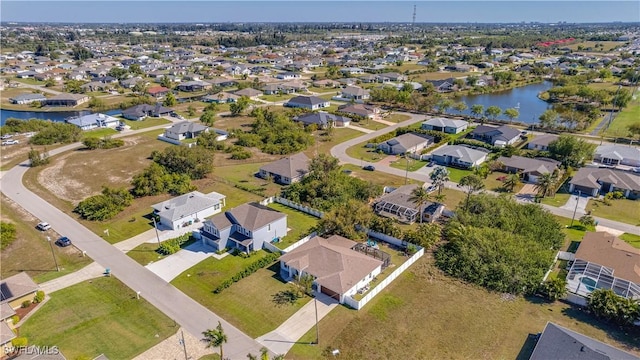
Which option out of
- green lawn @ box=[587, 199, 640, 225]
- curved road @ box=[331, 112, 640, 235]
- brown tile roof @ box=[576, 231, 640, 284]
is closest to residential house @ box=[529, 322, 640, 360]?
brown tile roof @ box=[576, 231, 640, 284]

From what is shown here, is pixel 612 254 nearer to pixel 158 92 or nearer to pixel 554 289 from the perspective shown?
pixel 554 289

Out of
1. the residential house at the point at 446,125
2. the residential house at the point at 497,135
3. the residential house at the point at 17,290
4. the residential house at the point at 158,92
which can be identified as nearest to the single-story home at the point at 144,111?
the residential house at the point at 158,92

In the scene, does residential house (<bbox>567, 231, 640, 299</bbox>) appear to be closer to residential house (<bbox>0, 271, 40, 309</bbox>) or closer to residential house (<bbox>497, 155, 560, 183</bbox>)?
residential house (<bbox>497, 155, 560, 183</bbox>)

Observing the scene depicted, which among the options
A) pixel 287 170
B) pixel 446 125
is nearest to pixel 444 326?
pixel 287 170

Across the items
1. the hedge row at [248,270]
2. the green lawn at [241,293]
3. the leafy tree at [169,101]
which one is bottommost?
the green lawn at [241,293]

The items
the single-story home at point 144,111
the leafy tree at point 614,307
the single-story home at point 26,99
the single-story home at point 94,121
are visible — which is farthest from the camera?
the single-story home at point 26,99

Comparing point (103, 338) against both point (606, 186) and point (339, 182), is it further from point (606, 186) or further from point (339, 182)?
point (606, 186)

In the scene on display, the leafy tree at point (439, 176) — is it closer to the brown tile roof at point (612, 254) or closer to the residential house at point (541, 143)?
the brown tile roof at point (612, 254)
